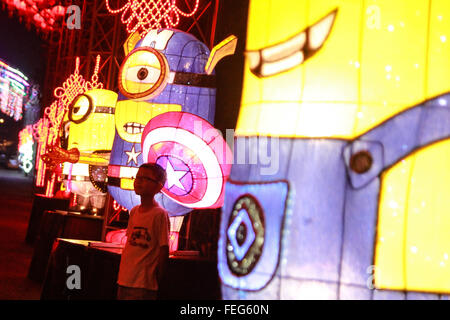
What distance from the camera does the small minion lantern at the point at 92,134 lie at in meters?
6.14

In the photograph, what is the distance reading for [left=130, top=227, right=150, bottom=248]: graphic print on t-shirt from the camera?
3008mm

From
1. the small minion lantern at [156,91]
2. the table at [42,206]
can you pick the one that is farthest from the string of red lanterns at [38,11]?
the small minion lantern at [156,91]

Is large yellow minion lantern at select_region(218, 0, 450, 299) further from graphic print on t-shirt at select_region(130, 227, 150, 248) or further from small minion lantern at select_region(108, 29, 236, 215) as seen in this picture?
small minion lantern at select_region(108, 29, 236, 215)

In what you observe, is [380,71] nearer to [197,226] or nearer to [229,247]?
[229,247]

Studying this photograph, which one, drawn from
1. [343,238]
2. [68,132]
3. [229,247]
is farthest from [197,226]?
[343,238]

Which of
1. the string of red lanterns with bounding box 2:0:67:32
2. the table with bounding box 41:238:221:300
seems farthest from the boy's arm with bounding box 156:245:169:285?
the string of red lanterns with bounding box 2:0:67:32

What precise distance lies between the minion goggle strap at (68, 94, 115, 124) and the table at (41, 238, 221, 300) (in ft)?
7.36

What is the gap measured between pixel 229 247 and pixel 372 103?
3.18 feet

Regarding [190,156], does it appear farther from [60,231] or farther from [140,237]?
[60,231]

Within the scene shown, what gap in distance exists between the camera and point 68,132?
21.9 feet

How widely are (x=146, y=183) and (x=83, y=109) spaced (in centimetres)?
354

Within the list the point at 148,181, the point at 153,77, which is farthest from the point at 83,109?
the point at 148,181

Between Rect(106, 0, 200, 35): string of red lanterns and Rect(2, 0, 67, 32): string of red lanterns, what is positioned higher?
Rect(2, 0, 67, 32): string of red lanterns
